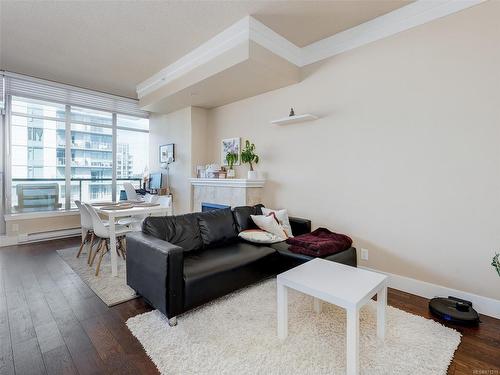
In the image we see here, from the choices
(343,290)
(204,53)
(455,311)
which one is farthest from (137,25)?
(455,311)

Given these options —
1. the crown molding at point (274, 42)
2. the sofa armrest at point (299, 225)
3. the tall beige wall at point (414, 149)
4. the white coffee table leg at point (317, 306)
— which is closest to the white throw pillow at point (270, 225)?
the sofa armrest at point (299, 225)

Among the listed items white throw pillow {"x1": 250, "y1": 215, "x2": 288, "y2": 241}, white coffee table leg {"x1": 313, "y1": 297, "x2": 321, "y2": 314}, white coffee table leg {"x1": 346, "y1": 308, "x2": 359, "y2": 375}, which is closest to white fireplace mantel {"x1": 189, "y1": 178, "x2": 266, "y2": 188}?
white throw pillow {"x1": 250, "y1": 215, "x2": 288, "y2": 241}

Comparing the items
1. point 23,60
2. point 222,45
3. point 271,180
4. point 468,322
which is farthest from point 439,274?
point 23,60

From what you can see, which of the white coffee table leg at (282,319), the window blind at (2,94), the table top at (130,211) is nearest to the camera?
the white coffee table leg at (282,319)

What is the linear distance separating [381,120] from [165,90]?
132 inches

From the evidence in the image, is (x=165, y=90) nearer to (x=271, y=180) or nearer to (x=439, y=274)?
(x=271, y=180)

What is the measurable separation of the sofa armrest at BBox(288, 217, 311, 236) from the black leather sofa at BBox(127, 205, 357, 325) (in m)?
0.01

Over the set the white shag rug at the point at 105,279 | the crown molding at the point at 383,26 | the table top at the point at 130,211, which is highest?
the crown molding at the point at 383,26

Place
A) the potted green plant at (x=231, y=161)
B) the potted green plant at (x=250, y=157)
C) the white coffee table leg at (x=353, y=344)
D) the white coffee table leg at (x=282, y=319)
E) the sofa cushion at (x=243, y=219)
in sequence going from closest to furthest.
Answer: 1. the white coffee table leg at (x=353, y=344)
2. the white coffee table leg at (x=282, y=319)
3. the sofa cushion at (x=243, y=219)
4. the potted green plant at (x=250, y=157)
5. the potted green plant at (x=231, y=161)

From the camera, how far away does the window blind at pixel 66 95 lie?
4.45 metres

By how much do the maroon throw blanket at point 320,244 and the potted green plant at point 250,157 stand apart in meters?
1.37

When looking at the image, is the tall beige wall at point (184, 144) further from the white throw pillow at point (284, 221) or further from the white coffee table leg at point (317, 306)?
the white coffee table leg at point (317, 306)

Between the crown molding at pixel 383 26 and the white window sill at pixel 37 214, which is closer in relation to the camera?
the crown molding at pixel 383 26

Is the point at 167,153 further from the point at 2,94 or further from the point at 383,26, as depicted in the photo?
the point at 383,26
